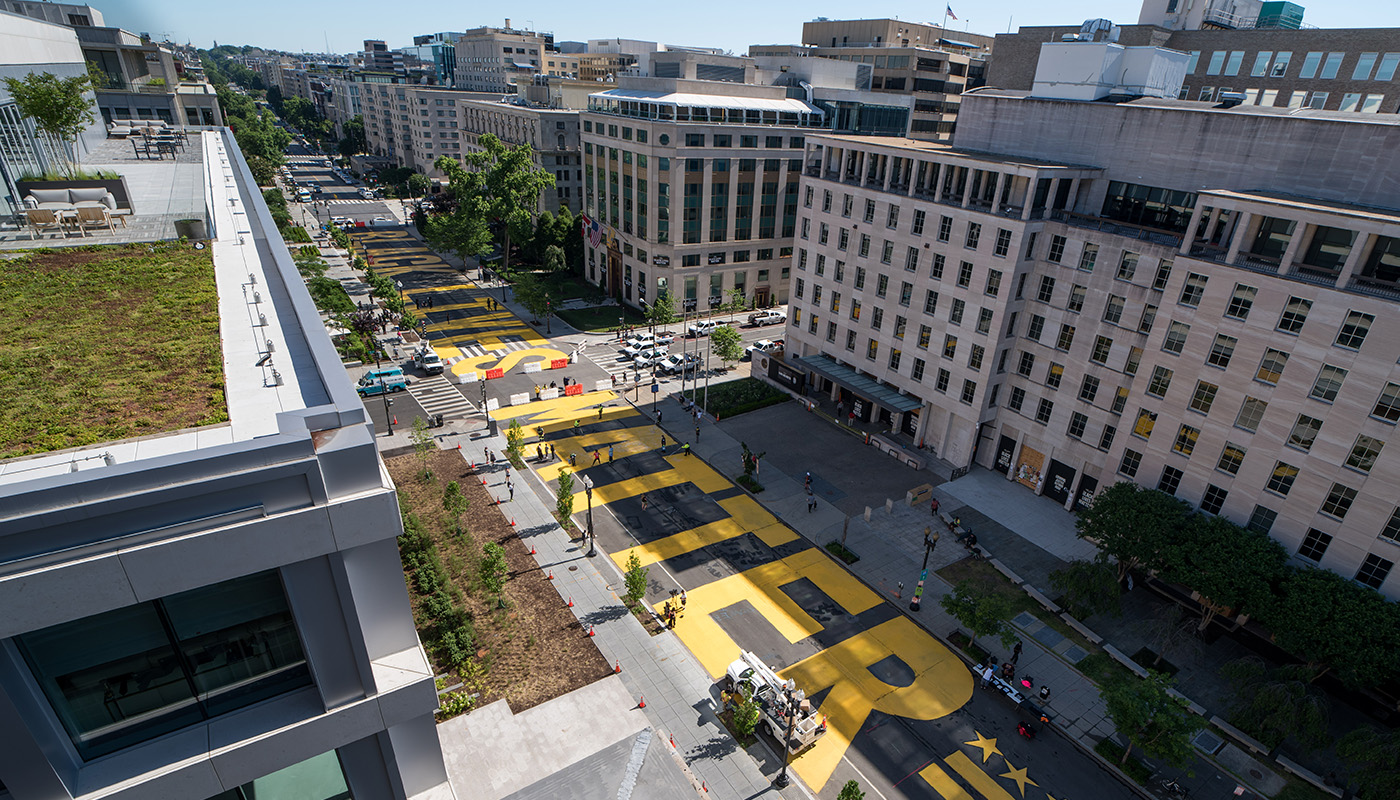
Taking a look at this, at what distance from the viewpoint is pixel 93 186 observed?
102ft

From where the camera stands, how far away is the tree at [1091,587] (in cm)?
3578

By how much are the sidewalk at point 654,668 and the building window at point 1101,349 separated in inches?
1325

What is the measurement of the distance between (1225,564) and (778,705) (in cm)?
2464

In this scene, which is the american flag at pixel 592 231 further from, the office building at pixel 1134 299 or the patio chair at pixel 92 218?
the patio chair at pixel 92 218

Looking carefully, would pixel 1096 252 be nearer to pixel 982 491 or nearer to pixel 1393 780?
pixel 982 491

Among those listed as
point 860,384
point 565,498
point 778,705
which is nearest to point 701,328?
point 860,384

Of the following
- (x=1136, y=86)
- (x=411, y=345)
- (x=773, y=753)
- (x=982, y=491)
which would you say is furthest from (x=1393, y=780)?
(x=411, y=345)

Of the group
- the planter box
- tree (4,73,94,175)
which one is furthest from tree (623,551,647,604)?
tree (4,73,94,175)

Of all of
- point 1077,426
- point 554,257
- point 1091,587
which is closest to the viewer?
point 1091,587

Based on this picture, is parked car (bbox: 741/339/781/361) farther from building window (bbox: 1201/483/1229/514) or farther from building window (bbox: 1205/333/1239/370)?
building window (bbox: 1201/483/1229/514)

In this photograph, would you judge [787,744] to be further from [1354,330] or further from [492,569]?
[1354,330]

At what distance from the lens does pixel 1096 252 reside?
4438 cm

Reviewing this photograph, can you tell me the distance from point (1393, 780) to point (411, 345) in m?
78.9

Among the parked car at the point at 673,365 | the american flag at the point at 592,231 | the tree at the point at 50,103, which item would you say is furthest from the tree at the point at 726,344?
the tree at the point at 50,103
